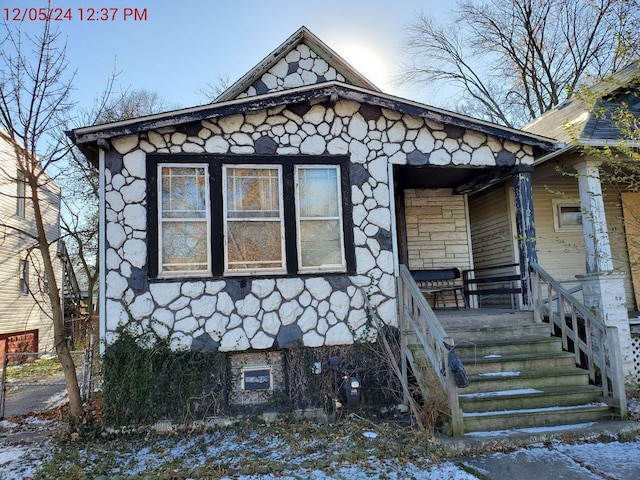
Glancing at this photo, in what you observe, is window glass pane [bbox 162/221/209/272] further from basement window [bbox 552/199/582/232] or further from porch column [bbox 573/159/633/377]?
basement window [bbox 552/199/582/232]

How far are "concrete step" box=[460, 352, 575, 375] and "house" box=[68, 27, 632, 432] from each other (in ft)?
0.44

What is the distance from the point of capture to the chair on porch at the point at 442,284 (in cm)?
821

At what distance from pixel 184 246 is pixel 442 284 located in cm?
479

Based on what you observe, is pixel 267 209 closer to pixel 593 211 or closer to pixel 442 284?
pixel 442 284

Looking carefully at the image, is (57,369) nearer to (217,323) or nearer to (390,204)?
(217,323)

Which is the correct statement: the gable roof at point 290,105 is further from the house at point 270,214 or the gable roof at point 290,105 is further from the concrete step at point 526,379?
the concrete step at point 526,379

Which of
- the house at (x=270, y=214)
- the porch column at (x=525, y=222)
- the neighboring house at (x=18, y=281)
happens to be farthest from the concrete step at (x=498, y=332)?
the neighboring house at (x=18, y=281)

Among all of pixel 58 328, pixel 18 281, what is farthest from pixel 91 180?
pixel 58 328

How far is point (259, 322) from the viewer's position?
5.73 meters

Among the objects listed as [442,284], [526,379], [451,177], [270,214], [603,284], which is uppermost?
[451,177]

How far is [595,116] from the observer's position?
5543 millimetres

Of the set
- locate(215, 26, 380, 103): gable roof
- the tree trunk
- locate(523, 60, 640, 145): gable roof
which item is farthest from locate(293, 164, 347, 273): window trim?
locate(215, 26, 380, 103): gable roof

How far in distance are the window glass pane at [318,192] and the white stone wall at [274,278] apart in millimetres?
258

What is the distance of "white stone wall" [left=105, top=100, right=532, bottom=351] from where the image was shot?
5602mm
